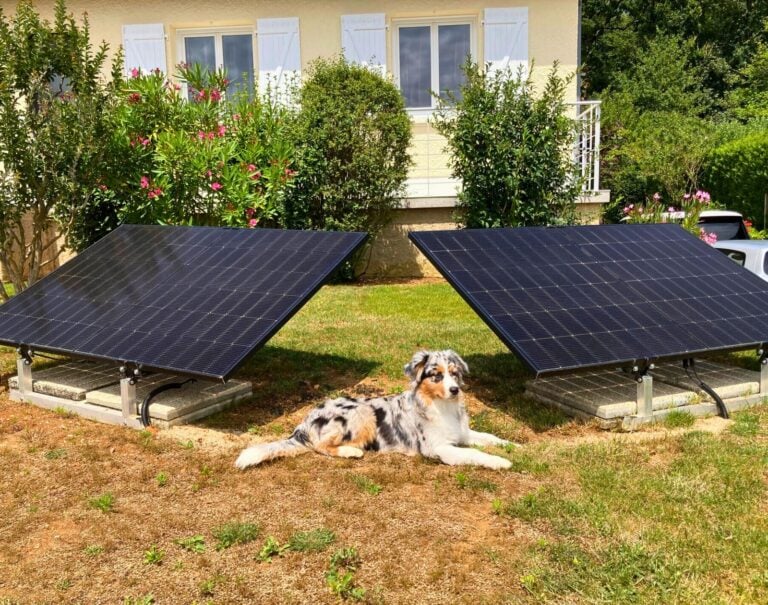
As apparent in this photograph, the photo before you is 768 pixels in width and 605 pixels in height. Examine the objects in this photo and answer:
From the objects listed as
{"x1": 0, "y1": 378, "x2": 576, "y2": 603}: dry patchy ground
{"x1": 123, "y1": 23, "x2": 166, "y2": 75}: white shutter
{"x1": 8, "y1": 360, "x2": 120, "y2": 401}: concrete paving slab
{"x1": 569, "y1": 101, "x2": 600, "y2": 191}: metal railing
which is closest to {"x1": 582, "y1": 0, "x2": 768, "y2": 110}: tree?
{"x1": 569, "y1": 101, "x2": 600, "y2": 191}: metal railing

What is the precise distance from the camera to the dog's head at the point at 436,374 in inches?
220

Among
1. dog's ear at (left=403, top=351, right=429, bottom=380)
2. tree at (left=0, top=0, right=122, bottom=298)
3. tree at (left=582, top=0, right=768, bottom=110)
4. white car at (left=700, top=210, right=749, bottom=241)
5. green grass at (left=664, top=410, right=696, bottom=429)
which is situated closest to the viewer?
dog's ear at (left=403, top=351, right=429, bottom=380)

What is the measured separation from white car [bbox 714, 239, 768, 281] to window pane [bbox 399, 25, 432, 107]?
28.4ft

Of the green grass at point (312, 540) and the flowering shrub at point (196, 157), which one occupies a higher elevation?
the flowering shrub at point (196, 157)

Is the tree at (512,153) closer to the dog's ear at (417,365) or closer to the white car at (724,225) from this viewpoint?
the white car at (724,225)

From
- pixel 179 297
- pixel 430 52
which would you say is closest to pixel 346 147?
pixel 430 52

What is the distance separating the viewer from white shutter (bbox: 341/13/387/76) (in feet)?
56.0

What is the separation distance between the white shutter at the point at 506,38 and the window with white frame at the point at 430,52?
637 millimetres

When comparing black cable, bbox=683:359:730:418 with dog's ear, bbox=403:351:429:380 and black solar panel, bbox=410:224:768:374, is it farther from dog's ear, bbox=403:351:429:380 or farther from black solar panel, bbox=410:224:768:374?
Answer: dog's ear, bbox=403:351:429:380

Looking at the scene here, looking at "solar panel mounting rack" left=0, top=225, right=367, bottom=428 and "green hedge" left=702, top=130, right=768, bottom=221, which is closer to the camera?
"solar panel mounting rack" left=0, top=225, right=367, bottom=428

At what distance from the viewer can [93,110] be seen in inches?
364

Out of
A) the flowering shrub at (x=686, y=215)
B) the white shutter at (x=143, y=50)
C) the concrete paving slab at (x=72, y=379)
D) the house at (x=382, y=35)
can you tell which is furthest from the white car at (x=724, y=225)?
the white shutter at (x=143, y=50)

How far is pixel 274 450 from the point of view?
18.9 feet

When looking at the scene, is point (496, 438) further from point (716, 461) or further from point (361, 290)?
point (361, 290)
